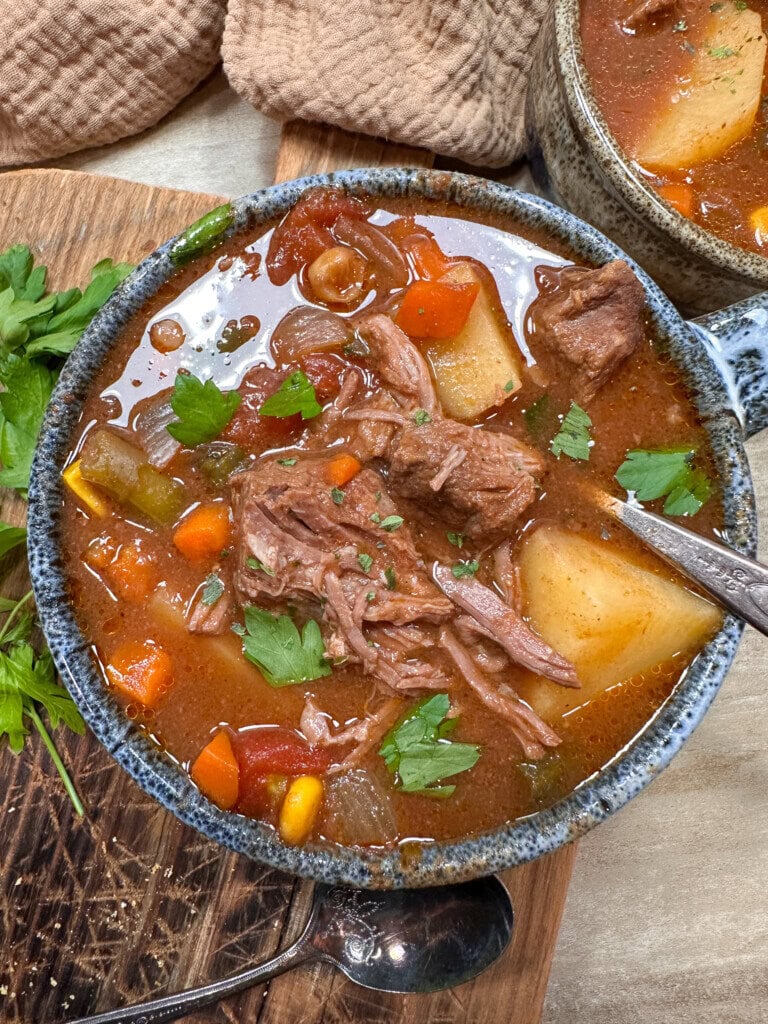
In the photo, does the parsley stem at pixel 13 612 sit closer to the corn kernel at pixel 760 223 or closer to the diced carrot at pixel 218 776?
the diced carrot at pixel 218 776

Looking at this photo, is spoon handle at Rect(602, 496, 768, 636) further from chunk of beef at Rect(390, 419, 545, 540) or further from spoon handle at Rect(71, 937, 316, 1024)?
spoon handle at Rect(71, 937, 316, 1024)

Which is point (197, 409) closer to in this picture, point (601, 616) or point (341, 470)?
point (341, 470)

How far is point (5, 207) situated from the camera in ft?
9.90

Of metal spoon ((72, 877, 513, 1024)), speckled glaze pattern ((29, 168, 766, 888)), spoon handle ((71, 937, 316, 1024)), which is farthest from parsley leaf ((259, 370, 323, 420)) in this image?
spoon handle ((71, 937, 316, 1024))

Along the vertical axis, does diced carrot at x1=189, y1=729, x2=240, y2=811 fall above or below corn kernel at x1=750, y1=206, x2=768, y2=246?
below

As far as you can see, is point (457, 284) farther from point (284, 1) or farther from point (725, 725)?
point (725, 725)

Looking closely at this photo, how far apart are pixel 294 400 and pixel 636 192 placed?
50.2 inches

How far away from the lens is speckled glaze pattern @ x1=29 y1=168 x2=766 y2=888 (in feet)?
7.10

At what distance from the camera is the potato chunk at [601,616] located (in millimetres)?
2271

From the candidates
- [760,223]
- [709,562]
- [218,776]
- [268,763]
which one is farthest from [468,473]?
[760,223]

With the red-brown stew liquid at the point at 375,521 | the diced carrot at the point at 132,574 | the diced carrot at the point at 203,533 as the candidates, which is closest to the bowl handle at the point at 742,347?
the red-brown stew liquid at the point at 375,521

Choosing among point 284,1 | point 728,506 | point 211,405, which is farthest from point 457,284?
point 284,1

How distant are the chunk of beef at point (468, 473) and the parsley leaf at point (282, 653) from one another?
1.71 feet

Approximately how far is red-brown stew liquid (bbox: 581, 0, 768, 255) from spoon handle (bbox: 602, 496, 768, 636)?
1.11 m
